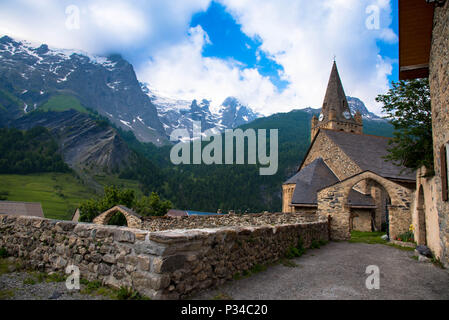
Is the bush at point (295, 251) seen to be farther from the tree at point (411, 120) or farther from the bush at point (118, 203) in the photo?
the bush at point (118, 203)

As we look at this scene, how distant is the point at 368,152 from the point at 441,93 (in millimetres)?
22899

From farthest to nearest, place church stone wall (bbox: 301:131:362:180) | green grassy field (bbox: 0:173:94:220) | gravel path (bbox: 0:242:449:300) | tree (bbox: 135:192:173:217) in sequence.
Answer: green grassy field (bbox: 0:173:94:220) < tree (bbox: 135:192:173:217) < church stone wall (bbox: 301:131:362:180) < gravel path (bbox: 0:242:449:300)

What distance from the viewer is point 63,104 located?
16162 centimetres

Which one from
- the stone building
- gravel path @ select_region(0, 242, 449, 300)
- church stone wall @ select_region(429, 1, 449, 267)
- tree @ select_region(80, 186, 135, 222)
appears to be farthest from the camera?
tree @ select_region(80, 186, 135, 222)

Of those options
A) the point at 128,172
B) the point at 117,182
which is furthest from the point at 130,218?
the point at 128,172

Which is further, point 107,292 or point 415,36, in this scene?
point 415,36

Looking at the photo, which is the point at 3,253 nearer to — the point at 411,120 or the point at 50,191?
the point at 411,120

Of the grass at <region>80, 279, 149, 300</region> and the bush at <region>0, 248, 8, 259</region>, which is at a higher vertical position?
the bush at <region>0, 248, 8, 259</region>

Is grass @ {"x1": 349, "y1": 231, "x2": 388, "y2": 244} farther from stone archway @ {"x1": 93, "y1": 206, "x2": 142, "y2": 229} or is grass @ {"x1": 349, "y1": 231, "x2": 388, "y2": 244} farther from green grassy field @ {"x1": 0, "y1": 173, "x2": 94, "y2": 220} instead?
green grassy field @ {"x1": 0, "y1": 173, "x2": 94, "y2": 220}

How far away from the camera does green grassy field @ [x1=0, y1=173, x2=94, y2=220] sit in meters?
64.1

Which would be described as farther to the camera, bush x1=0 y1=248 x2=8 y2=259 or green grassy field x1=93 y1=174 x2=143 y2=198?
green grassy field x1=93 y1=174 x2=143 y2=198

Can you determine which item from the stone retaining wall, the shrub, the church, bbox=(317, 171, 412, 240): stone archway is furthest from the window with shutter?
the shrub
